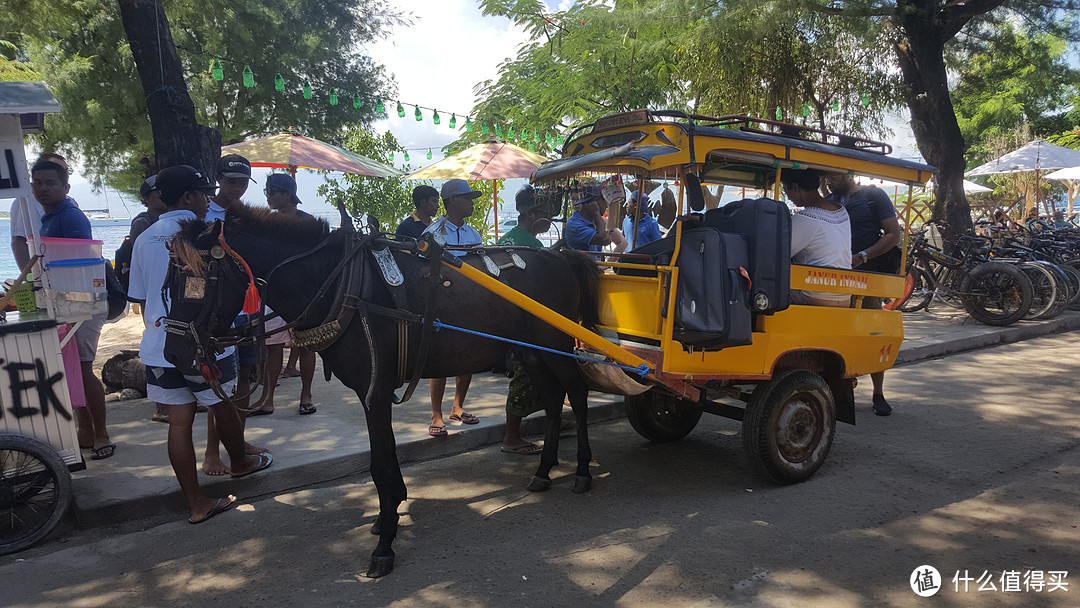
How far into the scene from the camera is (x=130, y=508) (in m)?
4.16

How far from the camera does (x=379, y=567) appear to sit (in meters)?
3.40

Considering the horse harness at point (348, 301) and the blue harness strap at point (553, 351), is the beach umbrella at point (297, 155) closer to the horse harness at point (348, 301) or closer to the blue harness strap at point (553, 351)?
the horse harness at point (348, 301)

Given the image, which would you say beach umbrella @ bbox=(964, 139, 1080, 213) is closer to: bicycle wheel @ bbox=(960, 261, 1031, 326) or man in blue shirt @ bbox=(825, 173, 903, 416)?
bicycle wheel @ bbox=(960, 261, 1031, 326)

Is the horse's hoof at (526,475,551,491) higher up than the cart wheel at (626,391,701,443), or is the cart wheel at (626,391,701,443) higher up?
the cart wheel at (626,391,701,443)

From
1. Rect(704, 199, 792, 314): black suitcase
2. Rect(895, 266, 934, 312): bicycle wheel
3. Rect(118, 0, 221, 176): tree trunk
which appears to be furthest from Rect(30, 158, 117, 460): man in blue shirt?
Rect(895, 266, 934, 312): bicycle wheel

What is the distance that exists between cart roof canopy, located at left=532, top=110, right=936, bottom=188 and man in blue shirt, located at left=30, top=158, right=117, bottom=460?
10.7 feet

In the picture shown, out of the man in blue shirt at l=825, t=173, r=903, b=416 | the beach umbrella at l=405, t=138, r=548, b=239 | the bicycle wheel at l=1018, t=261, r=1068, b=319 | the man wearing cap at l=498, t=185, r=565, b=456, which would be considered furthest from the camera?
the bicycle wheel at l=1018, t=261, r=1068, b=319

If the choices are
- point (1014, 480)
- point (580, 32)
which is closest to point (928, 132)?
point (580, 32)

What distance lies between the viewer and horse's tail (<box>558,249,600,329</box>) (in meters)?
4.67

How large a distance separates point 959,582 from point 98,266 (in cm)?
513

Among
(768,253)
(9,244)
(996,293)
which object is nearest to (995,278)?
(996,293)

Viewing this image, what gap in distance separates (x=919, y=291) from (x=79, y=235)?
37.5ft

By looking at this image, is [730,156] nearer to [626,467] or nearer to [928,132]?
[626,467]

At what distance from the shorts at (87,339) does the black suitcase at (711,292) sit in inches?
162
